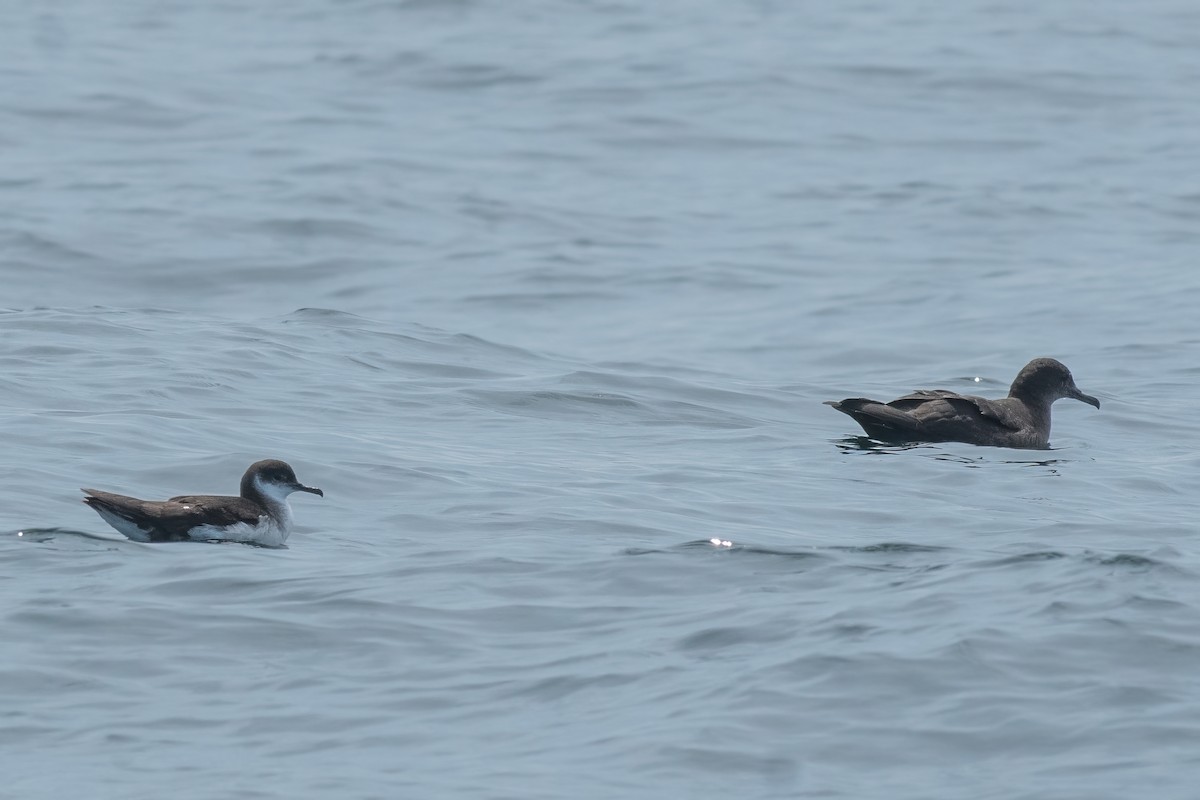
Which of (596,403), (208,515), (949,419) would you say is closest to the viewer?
(208,515)

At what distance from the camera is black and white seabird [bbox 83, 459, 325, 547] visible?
380 inches

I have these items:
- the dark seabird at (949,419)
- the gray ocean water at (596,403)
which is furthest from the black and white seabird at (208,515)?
the dark seabird at (949,419)

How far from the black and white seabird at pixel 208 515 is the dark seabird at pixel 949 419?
14.3 ft

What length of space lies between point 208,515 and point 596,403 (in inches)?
219

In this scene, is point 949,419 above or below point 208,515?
below

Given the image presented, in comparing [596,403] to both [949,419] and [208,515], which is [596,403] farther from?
[208,515]

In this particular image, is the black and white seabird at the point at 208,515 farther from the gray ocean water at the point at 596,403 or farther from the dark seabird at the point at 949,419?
the dark seabird at the point at 949,419

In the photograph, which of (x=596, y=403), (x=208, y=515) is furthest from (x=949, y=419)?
(x=208, y=515)

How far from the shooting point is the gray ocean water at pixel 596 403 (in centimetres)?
734

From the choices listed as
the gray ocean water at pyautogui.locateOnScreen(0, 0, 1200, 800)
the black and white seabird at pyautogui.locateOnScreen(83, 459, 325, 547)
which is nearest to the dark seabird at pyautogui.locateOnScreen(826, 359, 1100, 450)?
the gray ocean water at pyautogui.locateOnScreen(0, 0, 1200, 800)

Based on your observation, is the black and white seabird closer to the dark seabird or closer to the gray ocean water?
the gray ocean water

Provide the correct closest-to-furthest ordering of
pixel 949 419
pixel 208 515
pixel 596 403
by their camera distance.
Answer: pixel 208 515
pixel 949 419
pixel 596 403

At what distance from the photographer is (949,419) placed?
43.6 feet

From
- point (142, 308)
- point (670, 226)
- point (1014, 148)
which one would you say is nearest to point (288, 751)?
point (142, 308)
